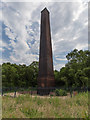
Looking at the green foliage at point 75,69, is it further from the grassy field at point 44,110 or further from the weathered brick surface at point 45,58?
the grassy field at point 44,110

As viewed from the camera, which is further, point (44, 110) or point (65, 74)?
point (65, 74)

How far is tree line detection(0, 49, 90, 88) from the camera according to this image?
14.5 meters

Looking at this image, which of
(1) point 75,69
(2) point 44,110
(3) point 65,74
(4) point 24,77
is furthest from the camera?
(4) point 24,77

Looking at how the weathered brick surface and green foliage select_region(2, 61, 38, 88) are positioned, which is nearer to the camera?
the weathered brick surface

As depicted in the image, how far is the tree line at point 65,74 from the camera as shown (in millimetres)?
14530

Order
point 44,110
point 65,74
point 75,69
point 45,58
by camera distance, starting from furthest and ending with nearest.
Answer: point 65,74 → point 75,69 → point 45,58 → point 44,110

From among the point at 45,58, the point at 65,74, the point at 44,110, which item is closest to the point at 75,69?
the point at 65,74

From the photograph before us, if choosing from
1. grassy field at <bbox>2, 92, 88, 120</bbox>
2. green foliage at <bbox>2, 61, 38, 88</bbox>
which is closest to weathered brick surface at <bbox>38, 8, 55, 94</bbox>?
green foliage at <bbox>2, 61, 38, 88</bbox>

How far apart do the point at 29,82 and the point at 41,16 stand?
15897 mm

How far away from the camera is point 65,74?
18.2m

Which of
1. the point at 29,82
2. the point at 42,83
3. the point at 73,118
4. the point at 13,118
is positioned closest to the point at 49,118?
the point at 73,118

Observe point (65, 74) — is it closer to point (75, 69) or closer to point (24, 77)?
point (75, 69)

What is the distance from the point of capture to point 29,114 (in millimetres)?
3902

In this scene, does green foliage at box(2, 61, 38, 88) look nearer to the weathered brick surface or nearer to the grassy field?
the weathered brick surface
